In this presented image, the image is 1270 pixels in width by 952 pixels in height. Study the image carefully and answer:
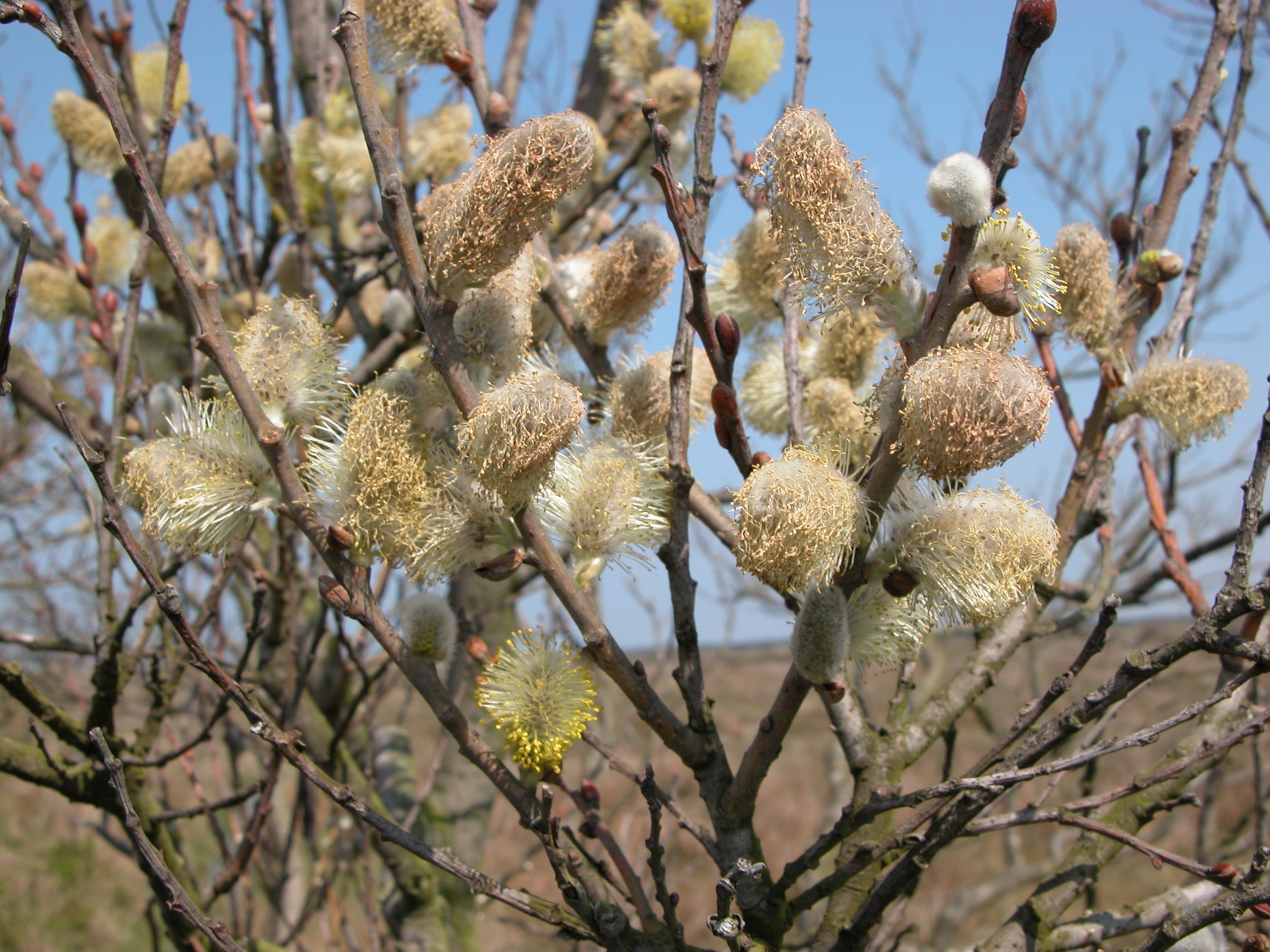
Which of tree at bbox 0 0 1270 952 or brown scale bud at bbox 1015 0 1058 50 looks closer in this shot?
brown scale bud at bbox 1015 0 1058 50

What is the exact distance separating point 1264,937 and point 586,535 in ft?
3.13

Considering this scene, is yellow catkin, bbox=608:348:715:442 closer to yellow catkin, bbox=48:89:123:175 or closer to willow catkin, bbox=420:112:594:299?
willow catkin, bbox=420:112:594:299

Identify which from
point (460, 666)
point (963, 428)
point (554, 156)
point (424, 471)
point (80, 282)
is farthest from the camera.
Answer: point (460, 666)

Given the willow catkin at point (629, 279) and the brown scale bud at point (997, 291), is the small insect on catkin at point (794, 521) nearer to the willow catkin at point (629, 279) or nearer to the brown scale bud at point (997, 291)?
the brown scale bud at point (997, 291)

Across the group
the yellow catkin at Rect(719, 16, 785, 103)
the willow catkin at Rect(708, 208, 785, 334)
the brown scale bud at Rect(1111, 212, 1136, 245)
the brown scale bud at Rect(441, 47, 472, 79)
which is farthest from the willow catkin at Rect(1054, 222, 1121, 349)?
the yellow catkin at Rect(719, 16, 785, 103)

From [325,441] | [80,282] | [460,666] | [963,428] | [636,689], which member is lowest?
[636,689]

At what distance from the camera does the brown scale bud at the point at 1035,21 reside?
0.78 meters

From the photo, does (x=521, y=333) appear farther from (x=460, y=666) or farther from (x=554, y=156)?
(x=460, y=666)

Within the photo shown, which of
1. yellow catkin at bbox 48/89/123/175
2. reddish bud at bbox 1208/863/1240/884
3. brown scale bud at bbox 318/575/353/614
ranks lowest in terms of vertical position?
reddish bud at bbox 1208/863/1240/884

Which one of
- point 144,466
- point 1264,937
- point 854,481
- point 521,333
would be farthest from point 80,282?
point 1264,937

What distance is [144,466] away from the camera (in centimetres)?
109

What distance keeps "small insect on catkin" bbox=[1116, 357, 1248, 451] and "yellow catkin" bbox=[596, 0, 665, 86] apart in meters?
1.59

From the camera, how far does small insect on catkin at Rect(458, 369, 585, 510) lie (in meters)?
0.90

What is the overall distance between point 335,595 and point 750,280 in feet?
2.82
